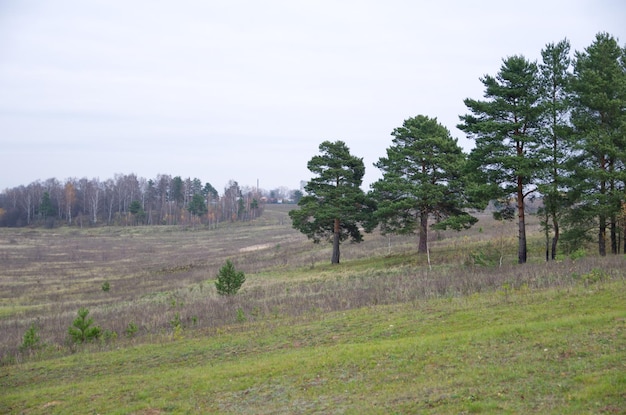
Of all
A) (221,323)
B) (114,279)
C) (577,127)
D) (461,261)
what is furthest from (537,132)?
(114,279)

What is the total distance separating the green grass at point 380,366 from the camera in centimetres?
808

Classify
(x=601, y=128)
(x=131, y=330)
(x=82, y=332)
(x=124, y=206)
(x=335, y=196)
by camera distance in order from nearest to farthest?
(x=82, y=332) → (x=131, y=330) → (x=601, y=128) → (x=335, y=196) → (x=124, y=206)

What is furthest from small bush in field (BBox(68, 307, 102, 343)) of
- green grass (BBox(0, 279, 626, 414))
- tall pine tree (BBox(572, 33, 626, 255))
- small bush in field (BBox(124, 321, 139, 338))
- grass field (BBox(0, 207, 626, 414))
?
tall pine tree (BBox(572, 33, 626, 255))

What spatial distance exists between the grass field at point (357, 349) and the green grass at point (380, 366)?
0.05 meters

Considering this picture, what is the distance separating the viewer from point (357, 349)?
12.0 m

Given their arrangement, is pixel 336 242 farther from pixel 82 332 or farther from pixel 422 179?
pixel 82 332

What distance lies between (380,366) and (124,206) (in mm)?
136214

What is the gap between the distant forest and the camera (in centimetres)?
11889

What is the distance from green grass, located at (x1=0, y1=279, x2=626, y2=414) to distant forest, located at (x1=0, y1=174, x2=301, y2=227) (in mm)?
101374

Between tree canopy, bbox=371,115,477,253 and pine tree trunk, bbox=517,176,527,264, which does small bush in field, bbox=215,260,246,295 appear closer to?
tree canopy, bbox=371,115,477,253

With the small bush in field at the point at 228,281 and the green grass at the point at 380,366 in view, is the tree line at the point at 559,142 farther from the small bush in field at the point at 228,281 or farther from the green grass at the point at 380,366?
the small bush in field at the point at 228,281

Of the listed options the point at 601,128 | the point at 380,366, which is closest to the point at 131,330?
the point at 380,366

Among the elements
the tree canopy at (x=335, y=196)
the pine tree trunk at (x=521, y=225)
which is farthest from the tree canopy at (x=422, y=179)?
the pine tree trunk at (x=521, y=225)

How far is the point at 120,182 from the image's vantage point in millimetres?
147500
